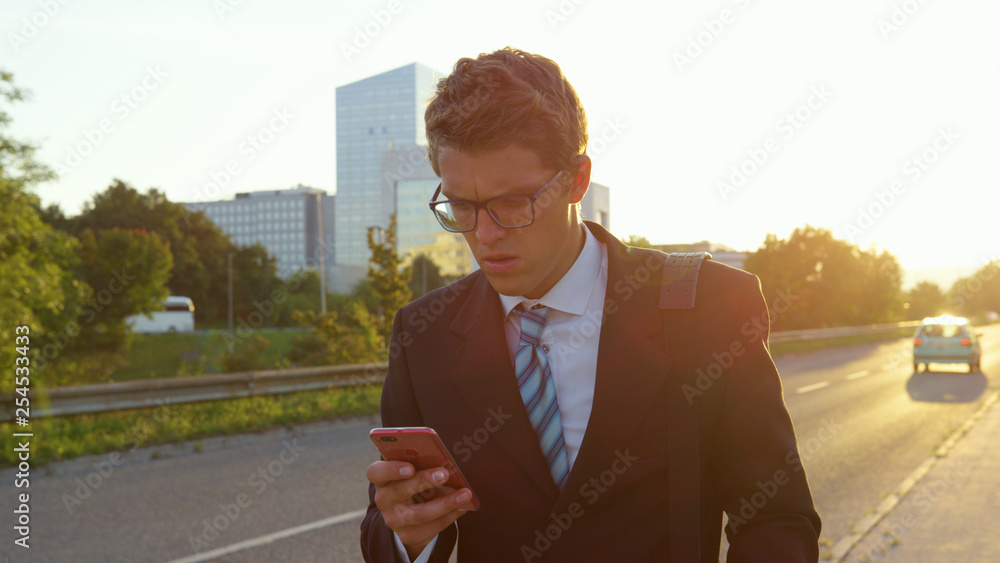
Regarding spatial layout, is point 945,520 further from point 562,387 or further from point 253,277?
point 253,277

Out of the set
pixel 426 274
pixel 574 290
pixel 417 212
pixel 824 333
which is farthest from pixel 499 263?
pixel 417 212

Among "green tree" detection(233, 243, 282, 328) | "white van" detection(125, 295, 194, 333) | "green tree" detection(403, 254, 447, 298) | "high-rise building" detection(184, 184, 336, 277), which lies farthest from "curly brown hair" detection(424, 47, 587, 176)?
"high-rise building" detection(184, 184, 336, 277)

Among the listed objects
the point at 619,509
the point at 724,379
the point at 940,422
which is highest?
the point at 724,379

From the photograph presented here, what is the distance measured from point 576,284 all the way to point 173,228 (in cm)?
7634

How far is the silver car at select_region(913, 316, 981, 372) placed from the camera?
19.5 meters

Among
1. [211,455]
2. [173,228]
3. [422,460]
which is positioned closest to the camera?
[422,460]

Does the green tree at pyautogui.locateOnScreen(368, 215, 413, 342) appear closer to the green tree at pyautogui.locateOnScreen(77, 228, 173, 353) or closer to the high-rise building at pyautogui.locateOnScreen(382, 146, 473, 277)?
the green tree at pyautogui.locateOnScreen(77, 228, 173, 353)

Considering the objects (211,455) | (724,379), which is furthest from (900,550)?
(211,455)

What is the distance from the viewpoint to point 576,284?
193 centimetres

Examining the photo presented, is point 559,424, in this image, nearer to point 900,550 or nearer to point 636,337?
point 636,337

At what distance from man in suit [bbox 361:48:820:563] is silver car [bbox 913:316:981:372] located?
21.2 m

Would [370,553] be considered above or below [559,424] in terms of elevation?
below

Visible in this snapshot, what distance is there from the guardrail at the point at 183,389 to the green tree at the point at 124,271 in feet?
132

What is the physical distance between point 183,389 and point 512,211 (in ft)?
34.2
